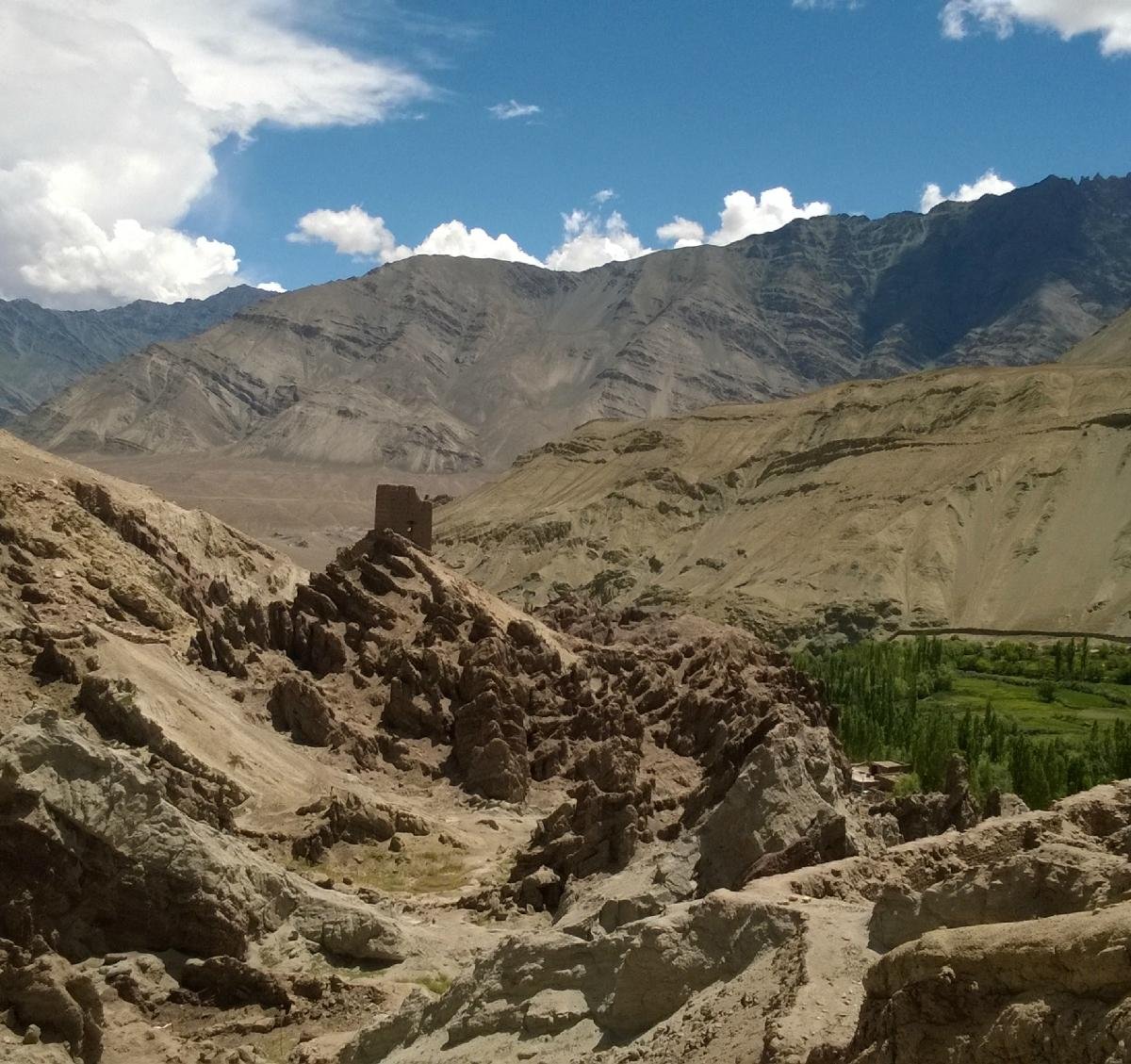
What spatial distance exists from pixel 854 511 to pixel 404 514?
241ft

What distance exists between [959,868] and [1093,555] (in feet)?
322

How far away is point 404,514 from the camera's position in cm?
5325

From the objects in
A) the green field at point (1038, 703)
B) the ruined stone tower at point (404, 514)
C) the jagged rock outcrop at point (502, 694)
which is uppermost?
the ruined stone tower at point (404, 514)

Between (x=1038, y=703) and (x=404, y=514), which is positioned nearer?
(x=404, y=514)

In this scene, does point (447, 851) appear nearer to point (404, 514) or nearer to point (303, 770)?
point (303, 770)

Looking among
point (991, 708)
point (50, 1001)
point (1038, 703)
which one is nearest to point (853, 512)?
point (1038, 703)

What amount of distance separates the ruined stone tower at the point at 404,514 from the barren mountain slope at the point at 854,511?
52.1 m

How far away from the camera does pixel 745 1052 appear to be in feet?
37.7

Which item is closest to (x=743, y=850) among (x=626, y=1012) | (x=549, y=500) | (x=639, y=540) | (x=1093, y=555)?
(x=626, y=1012)

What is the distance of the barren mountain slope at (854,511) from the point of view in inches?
4144

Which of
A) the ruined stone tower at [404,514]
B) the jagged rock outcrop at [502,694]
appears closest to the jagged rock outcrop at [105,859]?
the jagged rock outcrop at [502,694]

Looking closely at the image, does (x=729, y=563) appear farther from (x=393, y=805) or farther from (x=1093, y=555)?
(x=393, y=805)

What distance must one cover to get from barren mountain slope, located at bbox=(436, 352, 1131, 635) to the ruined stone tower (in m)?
52.1

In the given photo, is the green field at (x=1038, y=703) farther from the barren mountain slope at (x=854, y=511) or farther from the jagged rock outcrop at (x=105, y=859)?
the jagged rock outcrop at (x=105, y=859)
